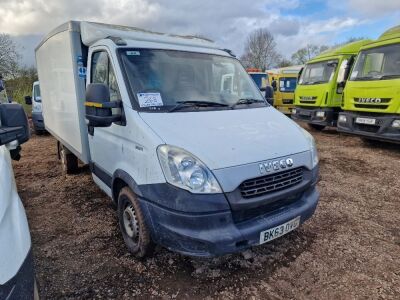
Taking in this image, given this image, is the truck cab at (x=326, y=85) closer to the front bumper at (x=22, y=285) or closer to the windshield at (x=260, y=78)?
the windshield at (x=260, y=78)

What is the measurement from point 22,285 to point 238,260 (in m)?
2.06

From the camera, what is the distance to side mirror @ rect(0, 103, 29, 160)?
1.95 m

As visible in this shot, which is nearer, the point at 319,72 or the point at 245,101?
the point at 245,101

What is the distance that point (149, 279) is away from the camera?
109 inches

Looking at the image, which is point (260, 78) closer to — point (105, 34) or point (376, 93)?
point (376, 93)

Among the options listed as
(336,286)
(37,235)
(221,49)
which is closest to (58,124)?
(37,235)

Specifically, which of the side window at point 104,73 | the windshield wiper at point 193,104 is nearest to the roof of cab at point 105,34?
the side window at point 104,73

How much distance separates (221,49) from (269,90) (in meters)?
0.92

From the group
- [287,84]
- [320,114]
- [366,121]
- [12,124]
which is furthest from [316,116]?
[12,124]

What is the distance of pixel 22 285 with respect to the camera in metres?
1.48

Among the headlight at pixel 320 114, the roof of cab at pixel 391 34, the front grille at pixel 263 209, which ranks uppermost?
the roof of cab at pixel 391 34

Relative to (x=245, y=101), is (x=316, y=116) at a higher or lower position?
lower

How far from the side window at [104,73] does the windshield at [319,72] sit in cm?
870

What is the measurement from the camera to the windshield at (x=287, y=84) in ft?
50.4
